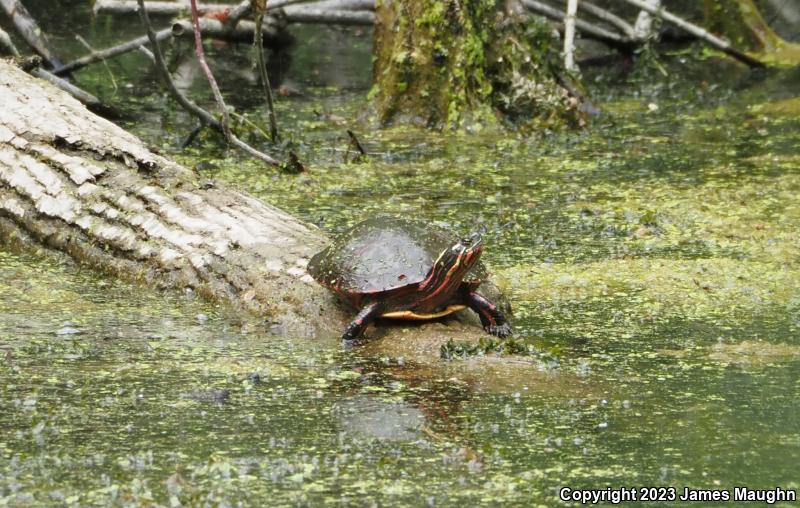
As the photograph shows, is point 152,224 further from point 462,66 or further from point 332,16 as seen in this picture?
point 332,16

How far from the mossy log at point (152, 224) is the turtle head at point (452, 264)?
21 centimetres

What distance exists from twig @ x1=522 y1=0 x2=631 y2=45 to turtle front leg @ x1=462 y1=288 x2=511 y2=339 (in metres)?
6.14

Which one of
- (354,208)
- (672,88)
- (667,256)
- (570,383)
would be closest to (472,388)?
(570,383)

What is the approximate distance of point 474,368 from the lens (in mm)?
4504

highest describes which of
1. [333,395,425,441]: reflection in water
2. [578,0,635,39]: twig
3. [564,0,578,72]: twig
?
[578,0,635,39]: twig

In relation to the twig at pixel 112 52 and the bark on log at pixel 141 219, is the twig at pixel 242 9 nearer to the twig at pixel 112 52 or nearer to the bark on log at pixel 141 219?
the twig at pixel 112 52

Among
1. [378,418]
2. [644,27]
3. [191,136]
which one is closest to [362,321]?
[378,418]

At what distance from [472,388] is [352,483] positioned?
0.93 m

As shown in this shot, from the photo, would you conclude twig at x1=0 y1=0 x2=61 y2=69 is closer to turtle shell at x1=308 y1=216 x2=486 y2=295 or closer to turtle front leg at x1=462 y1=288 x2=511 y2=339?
turtle shell at x1=308 y1=216 x2=486 y2=295

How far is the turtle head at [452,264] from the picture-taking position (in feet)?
15.4

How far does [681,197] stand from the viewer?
7371 millimetres

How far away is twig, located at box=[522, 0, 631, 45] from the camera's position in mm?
10938

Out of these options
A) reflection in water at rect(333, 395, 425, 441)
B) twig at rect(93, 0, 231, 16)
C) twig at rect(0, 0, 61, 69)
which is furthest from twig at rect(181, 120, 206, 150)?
reflection in water at rect(333, 395, 425, 441)

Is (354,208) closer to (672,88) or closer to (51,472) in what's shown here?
(51,472)
